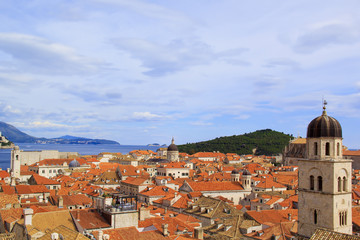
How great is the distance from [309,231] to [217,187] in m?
44.1

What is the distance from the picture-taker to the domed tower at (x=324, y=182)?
68.5 feet

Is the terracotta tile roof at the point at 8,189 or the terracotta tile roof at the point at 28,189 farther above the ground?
the terracotta tile roof at the point at 8,189

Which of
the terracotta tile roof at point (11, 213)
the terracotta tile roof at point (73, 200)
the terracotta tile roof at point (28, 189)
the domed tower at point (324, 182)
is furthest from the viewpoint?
the terracotta tile roof at point (28, 189)

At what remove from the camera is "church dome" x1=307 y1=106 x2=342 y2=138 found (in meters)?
21.5

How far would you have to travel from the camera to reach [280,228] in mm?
32281

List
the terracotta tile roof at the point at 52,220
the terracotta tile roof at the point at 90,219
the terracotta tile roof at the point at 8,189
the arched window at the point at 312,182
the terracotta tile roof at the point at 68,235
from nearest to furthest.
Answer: the terracotta tile roof at the point at 68,235
the arched window at the point at 312,182
the terracotta tile roof at the point at 52,220
the terracotta tile roof at the point at 90,219
the terracotta tile roof at the point at 8,189

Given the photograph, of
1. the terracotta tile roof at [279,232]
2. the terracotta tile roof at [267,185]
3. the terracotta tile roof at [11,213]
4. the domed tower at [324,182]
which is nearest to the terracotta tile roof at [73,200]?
the terracotta tile roof at [11,213]

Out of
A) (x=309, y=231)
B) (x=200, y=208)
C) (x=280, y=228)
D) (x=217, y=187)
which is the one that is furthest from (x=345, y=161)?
(x=217, y=187)

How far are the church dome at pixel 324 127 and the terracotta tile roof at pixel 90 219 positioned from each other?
44.9 feet

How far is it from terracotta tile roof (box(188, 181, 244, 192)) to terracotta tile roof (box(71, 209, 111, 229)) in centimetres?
3928

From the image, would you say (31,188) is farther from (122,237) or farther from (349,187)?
(349,187)

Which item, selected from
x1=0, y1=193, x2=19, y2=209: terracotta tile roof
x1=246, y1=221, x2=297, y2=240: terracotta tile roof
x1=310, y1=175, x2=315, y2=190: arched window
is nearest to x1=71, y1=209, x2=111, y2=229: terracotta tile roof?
x1=0, y1=193, x2=19, y2=209: terracotta tile roof

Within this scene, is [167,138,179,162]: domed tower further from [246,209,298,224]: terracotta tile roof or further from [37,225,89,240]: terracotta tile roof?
[37,225,89,240]: terracotta tile roof

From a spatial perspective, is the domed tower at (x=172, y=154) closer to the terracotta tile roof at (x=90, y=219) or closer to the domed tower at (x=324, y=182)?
the terracotta tile roof at (x=90, y=219)
